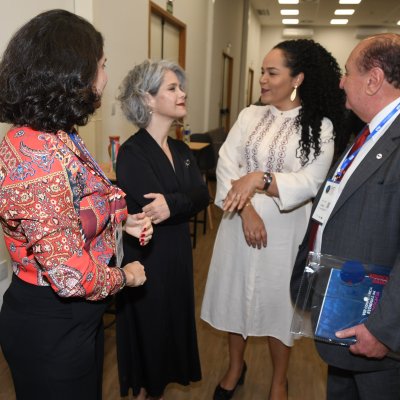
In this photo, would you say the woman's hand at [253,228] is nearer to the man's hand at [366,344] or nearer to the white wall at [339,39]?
the man's hand at [366,344]

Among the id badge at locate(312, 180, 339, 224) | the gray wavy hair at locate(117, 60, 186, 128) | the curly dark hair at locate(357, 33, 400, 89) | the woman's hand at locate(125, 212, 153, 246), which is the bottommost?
the woman's hand at locate(125, 212, 153, 246)

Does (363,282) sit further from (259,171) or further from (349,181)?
(259,171)

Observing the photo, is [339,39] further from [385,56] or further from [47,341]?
[47,341]

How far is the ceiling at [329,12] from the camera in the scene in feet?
32.6

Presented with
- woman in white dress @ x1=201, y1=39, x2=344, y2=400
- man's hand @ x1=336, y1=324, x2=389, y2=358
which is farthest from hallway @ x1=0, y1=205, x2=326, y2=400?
man's hand @ x1=336, y1=324, x2=389, y2=358

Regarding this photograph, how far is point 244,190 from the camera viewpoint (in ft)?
5.80

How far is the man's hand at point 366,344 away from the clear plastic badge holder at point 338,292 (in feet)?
0.08

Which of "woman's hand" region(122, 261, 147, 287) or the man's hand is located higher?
"woman's hand" region(122, 261, 147, 287)

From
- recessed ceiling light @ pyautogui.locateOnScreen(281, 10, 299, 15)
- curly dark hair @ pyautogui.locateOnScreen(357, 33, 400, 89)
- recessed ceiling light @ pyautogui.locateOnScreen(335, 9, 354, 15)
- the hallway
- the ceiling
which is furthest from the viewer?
recessed ceiling light @ pyautogui.locateOnScreen(281, 10, 299, 15)

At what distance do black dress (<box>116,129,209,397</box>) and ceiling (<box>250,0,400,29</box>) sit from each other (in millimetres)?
9710

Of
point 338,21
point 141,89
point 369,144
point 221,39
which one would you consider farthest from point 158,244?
point 338,21

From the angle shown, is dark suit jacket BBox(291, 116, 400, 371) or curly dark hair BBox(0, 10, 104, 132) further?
dark suit jacket BBox(291, 116, 400, 371)

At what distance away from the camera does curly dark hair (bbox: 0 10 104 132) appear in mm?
949

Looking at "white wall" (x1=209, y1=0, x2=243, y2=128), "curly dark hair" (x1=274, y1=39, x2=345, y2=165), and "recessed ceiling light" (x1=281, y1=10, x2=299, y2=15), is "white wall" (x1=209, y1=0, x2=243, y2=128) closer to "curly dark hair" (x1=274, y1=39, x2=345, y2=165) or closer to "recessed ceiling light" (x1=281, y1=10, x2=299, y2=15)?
"recessed ceiling light" (x1=281, y1=10, x2=299, y2=15)
